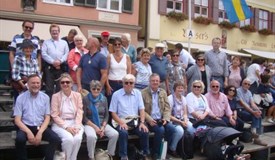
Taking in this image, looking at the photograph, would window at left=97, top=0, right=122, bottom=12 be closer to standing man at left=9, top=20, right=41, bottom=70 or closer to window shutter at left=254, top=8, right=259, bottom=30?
window shutter at left=254, top=8, right=259, bottom=30

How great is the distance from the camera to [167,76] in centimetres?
773

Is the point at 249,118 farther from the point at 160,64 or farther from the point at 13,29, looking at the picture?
the point at 13,29

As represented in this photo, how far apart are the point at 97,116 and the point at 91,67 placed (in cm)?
85

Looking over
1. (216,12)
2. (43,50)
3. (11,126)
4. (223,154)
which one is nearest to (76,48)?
(43,50)

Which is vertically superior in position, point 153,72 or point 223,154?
point 153,72

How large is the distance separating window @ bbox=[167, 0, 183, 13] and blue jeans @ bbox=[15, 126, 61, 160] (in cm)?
1445

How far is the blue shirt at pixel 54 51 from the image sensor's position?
675 centimetres

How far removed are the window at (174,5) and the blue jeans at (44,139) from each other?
1445 centimetres

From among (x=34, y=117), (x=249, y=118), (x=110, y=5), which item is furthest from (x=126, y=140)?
(x=110, y=5)

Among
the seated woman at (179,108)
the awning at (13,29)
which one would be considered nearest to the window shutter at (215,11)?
the awning at (13,29)

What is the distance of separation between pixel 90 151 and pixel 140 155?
0.89m

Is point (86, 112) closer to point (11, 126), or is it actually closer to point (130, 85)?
point (130, 85)

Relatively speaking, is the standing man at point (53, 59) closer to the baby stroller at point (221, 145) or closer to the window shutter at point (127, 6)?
the baby stroller at point (221, 145)

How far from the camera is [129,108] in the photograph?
645 centimetres
